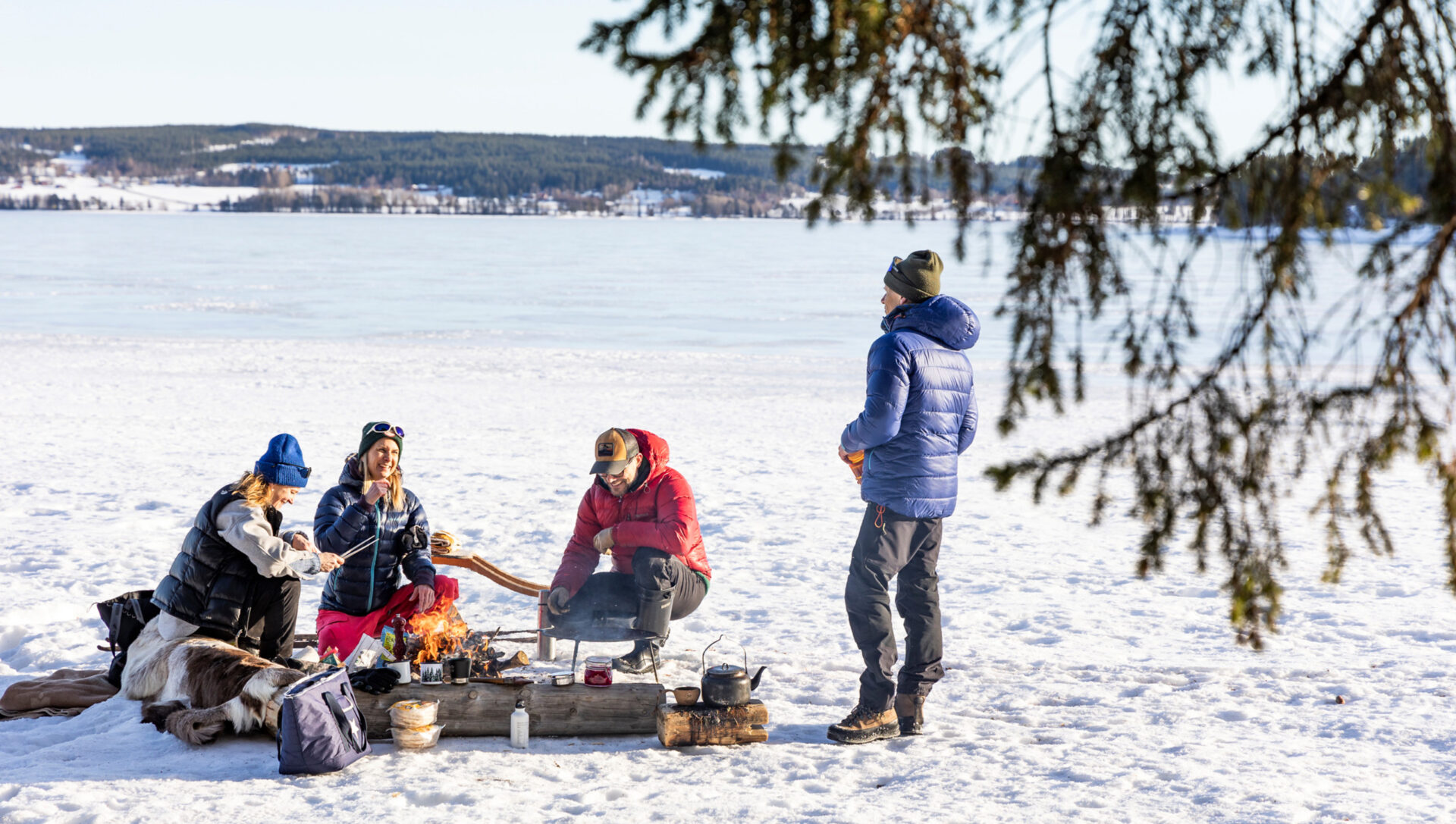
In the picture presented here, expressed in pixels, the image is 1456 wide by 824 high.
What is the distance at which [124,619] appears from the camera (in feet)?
16.6

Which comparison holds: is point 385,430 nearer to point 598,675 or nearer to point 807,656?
point 598,675

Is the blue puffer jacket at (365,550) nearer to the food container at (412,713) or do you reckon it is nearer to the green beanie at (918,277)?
the food container at (412,713)

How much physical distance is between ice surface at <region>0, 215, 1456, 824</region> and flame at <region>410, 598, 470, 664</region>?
0.43 m

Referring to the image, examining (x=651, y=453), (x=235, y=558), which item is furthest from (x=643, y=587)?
(x=235, y=558)

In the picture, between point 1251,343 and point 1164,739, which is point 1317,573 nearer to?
point 1164,739

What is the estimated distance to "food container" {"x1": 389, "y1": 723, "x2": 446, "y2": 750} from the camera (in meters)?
4.46

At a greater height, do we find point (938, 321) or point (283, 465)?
point (938, 321)

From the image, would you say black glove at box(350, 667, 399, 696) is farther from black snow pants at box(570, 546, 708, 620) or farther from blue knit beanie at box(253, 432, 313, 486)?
black snow pants at box(570, 546, 708, 620)

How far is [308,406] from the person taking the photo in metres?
13.5

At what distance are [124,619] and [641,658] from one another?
2.21 meters

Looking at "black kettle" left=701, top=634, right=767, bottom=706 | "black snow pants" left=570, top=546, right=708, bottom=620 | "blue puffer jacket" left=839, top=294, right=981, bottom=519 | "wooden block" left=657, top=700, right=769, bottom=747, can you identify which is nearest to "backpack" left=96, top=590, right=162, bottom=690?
"black snow pants" left=570, top=546, right=708, bottom=620

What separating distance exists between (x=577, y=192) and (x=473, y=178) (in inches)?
860

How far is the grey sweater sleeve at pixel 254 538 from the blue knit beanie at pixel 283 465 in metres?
0.15

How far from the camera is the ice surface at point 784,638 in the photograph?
4148 mm
